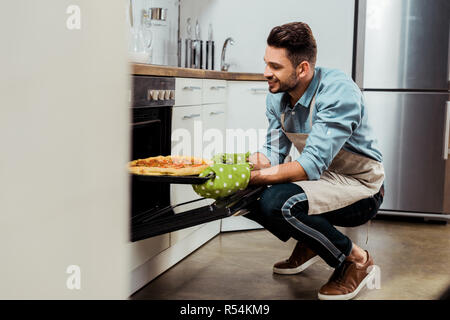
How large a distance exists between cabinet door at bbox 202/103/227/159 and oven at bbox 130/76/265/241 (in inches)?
16.8

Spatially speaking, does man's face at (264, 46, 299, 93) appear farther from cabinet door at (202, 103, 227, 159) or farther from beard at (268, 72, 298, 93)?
cabinet door at (202, 103, 227, 159)

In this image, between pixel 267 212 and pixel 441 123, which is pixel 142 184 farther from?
pixel 441 123

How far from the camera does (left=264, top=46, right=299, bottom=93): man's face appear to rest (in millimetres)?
2053

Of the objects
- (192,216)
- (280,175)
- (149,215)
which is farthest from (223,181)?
(149,215)

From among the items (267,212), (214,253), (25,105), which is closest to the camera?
(25,105)

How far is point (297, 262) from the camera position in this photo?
7.86 ft

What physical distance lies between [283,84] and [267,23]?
1448 millimetres

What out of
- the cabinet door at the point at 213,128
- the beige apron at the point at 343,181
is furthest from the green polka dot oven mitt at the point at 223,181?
the cabinet door at the point at 213,128

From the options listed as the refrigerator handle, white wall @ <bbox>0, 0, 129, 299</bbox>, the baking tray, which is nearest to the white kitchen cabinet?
the refrigerator handle

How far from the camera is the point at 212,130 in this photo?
2861mm

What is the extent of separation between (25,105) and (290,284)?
6.56 ft

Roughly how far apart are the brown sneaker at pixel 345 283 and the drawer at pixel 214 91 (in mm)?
1058

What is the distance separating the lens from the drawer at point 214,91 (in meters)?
2.75
